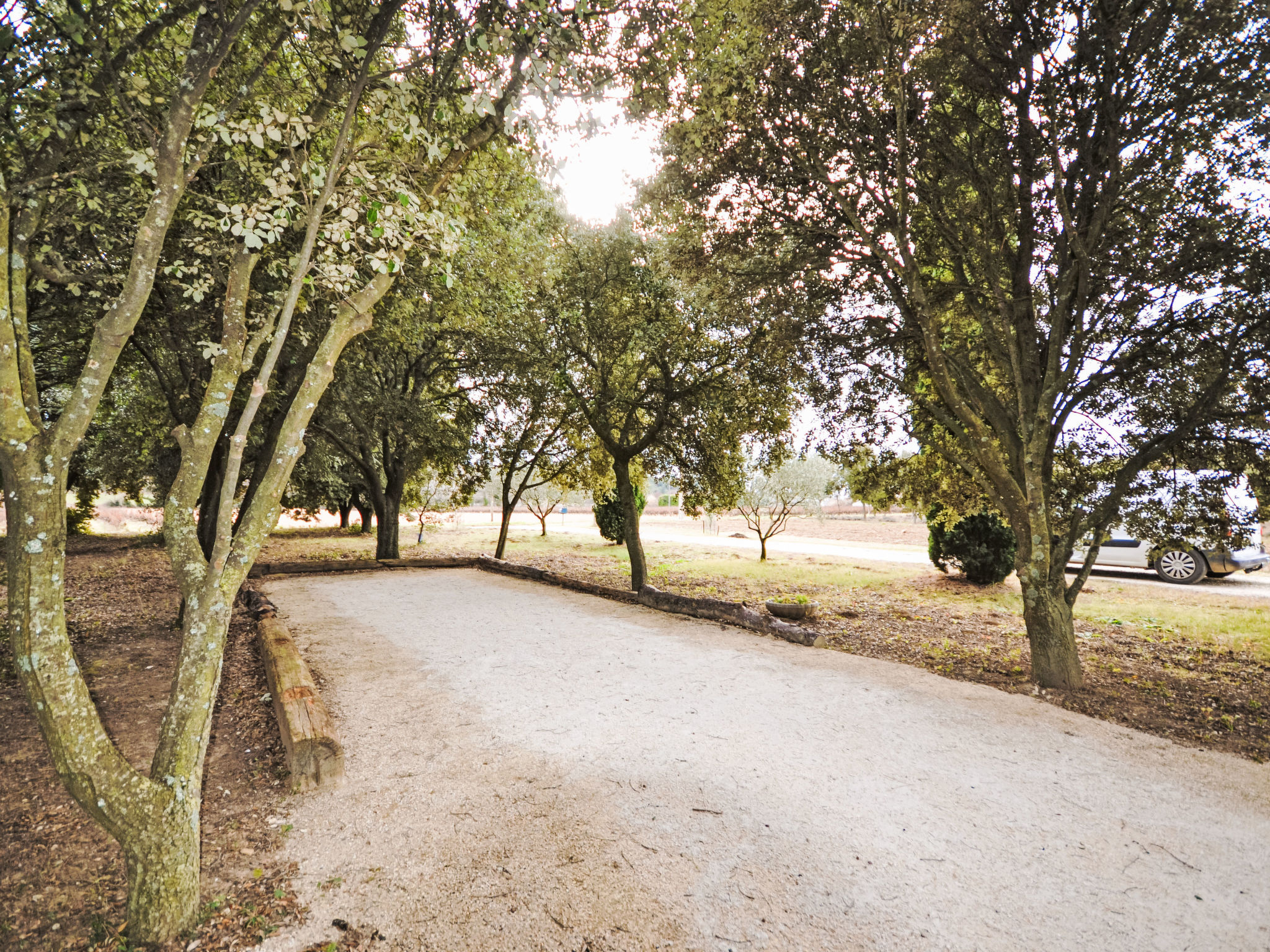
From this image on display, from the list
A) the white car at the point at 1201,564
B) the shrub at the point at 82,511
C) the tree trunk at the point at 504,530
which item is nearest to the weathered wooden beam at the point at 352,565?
the tree trunk at the point at 504,530

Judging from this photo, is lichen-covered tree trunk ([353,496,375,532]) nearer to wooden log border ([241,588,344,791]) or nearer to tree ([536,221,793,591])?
tree ([536,221,793,591])

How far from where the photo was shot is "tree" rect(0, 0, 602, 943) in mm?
2137

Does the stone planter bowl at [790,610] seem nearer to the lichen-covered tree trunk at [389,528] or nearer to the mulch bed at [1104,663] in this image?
the mulch bed at [1104,663]

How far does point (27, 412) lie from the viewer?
2160 millimetres

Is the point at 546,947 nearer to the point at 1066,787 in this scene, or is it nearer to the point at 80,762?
the point at 80,762

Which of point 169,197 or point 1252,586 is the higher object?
point 169,197

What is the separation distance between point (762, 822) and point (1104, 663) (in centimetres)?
557

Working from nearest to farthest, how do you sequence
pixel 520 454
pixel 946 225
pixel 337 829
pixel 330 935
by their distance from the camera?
pixel 330 935 → pixel 337 829 → pixel 946 225 → pixel 520 454

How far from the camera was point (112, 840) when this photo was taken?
286 cm

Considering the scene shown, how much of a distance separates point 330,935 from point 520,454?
13.1m

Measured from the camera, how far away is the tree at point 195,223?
214 centimetres

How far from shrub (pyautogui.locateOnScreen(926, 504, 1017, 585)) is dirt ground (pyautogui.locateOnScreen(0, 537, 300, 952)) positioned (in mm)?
11295

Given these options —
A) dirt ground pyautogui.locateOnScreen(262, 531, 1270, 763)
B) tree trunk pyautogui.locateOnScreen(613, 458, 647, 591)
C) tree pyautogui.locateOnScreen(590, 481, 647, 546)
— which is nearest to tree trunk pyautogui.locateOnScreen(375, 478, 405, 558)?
dirt ground pyautogui.locateOnScreen(262, 531, 1270, 763)

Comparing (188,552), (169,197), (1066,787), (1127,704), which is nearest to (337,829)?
(188,552)
